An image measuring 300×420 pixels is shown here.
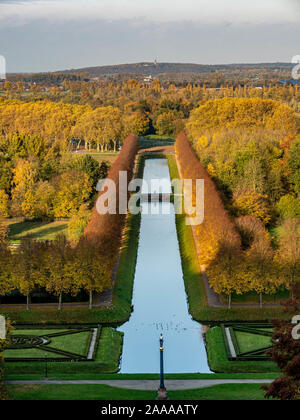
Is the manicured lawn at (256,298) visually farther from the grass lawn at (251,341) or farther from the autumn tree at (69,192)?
the autumn tree at (69,192)

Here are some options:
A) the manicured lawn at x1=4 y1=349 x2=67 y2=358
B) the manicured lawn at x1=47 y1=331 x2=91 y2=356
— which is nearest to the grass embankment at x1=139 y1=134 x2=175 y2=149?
the manicured lawn at x1=47 y1=331 x2=91 y2=356

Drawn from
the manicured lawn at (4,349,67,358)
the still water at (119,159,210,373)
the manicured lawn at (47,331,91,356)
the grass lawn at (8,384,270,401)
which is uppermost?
the grass lawn at (8,384,270,401)

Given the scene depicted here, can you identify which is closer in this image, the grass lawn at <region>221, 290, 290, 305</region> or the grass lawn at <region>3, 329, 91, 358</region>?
the grass lawn at <region>3, 329, 91, 358</region>

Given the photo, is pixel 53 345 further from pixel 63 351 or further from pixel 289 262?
pixel 289 262

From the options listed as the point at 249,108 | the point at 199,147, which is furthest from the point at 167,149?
the point at 199,147

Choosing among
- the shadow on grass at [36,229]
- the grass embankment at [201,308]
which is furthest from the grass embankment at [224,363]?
the shadow on grass at [36,229]

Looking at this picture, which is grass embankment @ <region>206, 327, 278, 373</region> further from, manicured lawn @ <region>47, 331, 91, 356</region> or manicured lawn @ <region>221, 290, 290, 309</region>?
manicured lawn @ <region>47, 331, 91, 356</region>
